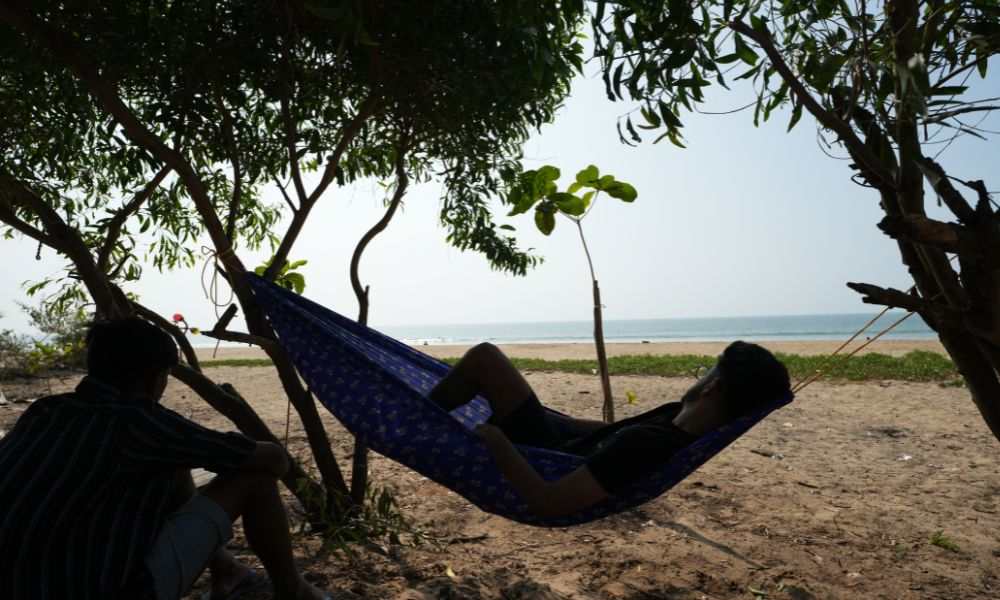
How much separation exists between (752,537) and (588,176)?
67.3 inches

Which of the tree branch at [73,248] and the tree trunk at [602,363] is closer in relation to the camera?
the tree branch at [73,248]

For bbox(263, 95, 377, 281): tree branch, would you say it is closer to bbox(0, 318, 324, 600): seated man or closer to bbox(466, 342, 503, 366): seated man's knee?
bbox(466, 342, 503, 366): seated man's knee

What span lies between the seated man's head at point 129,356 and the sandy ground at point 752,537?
3.15ft

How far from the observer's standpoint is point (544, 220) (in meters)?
3.55

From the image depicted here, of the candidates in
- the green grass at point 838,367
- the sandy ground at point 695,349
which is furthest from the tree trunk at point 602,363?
the sandy ground at point 695,349

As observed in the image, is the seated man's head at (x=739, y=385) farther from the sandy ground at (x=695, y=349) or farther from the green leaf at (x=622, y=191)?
the sandy ground at (x=695, y=349)

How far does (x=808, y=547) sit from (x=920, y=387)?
15.2 ft

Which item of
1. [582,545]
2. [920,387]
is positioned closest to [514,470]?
[582,545]

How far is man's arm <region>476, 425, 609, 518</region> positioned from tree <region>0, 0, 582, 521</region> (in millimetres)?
846

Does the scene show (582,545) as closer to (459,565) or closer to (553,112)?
(459,565)

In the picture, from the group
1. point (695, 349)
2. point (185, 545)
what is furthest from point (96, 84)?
point (695, 349)

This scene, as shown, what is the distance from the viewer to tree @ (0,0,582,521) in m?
2.24

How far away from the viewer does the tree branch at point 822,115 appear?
168 centimetres

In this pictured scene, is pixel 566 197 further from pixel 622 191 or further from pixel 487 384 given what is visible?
pixel 487 384
